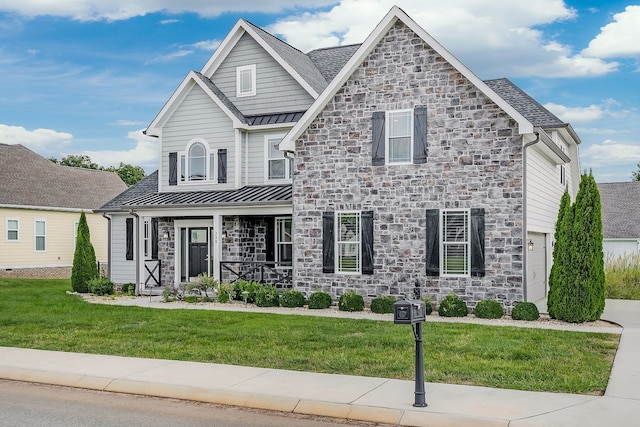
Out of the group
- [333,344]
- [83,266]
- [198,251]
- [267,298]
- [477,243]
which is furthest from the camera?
[83,266]

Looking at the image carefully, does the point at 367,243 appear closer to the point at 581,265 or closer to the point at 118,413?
the point at 581,265

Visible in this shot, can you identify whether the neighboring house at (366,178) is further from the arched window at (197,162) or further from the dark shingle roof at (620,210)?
the dark shingle roof at (620,210)

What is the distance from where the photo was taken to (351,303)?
57.8 ft

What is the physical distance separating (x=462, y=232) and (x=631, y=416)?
981cm

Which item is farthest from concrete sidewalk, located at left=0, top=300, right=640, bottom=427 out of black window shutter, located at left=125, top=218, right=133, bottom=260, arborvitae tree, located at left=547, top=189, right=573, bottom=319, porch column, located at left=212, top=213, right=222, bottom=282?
black window shutter, located at left=125, top=218, right=133, bottom=260

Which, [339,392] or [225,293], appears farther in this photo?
[225,293]

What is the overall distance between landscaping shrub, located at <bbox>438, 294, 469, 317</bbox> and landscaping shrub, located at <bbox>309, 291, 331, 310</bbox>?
122 inches

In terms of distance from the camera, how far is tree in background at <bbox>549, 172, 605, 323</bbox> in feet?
51.8

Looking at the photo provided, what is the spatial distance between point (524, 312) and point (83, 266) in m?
16.3

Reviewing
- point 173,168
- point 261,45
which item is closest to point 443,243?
point 261,45

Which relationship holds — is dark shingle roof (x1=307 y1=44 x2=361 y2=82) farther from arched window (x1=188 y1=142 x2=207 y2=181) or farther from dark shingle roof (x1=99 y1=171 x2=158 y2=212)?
dark shingle roof (x1=99 y1=171 x2=158 y2=212)

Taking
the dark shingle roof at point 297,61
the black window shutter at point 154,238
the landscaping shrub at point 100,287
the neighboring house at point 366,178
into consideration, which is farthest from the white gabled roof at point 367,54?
the landscaping shrub at point 100,287

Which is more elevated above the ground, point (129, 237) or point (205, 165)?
point (205, 165)

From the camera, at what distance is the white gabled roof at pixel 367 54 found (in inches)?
652
